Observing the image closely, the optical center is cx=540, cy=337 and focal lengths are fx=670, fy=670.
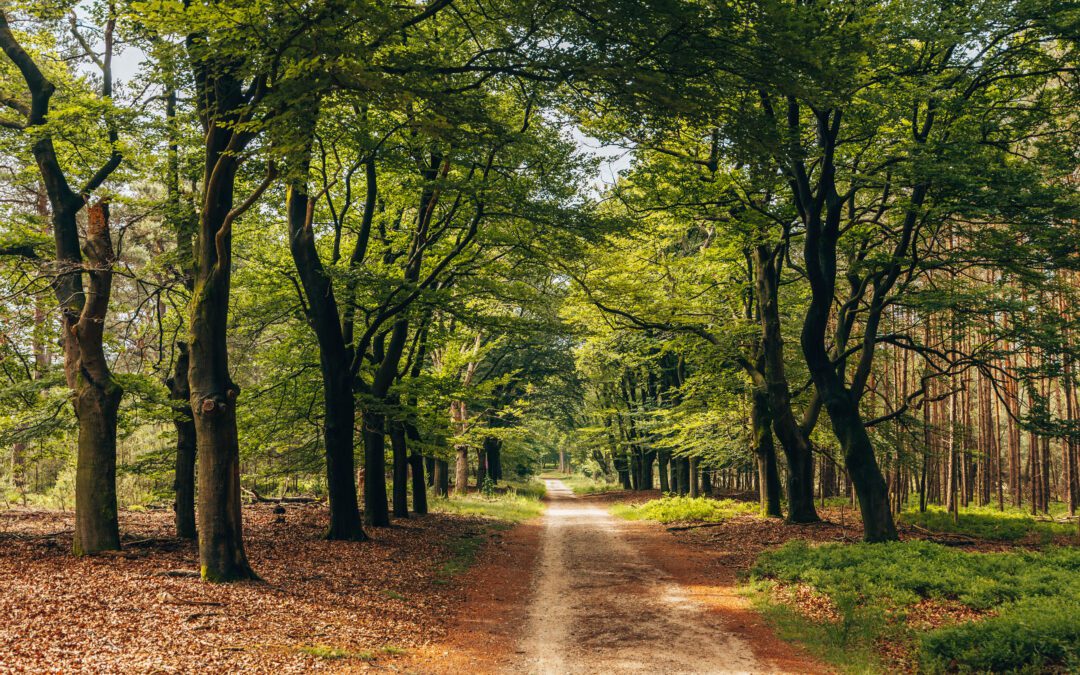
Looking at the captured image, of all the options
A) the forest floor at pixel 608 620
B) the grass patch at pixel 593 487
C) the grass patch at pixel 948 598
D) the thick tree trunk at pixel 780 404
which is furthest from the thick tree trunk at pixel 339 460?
the grass patch at pixel 593 487

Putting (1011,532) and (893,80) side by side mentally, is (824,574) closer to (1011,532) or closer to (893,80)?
(893,80)

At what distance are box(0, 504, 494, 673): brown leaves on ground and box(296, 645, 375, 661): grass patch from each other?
0.01 m

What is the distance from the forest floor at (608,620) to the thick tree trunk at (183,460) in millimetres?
5458

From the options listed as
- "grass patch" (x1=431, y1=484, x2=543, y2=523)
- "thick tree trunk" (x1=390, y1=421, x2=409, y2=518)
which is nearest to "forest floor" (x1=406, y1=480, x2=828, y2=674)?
"thick tree trunk" (x1=390, y1=421, x2=409, y2=518)

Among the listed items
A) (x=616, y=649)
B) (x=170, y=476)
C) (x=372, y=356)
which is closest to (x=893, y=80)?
(x=616, y=649)

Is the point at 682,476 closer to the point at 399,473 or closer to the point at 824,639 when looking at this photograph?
the point at 399,473

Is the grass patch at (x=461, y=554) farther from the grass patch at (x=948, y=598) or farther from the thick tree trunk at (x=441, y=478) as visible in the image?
the thick tree trunk at (x=441, y=478)

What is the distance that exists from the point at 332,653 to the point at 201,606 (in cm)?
189

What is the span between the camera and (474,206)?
47.9 feet

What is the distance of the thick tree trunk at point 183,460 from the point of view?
40.7 feet

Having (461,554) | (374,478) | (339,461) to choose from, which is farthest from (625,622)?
(374,478)

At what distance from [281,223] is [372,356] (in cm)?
439

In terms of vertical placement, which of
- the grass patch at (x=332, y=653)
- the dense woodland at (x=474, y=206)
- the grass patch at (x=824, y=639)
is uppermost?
the dense woodland at (x=474, y=206)

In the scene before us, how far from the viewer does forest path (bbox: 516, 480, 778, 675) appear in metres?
7.43
